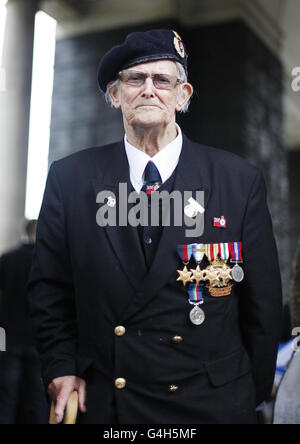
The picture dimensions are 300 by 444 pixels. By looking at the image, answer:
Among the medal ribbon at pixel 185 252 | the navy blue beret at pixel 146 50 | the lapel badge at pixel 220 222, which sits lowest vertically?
the medal ribbon at pixel 185 252

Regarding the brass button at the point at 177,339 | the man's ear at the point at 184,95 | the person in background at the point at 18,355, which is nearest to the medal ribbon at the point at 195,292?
the brass button at the point at 177,339

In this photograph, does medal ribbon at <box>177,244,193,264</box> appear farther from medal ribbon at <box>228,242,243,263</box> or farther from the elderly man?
medal ribbon at <box>228,242,243,263</box>

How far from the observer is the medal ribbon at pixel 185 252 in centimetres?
150

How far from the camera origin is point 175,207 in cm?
155

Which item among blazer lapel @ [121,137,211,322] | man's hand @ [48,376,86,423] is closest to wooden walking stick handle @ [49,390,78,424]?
man's hand @ [48,376,86,423]

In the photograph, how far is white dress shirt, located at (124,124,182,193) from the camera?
1619mm

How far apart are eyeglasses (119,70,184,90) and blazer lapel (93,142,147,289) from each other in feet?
0.67

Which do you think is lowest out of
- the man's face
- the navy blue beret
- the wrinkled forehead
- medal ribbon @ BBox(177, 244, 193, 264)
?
medal ribbon @ BBox(177, 244, 193, 264)

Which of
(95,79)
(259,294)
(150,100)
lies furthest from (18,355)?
(95,79)

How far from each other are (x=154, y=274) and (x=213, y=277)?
0.17 meters

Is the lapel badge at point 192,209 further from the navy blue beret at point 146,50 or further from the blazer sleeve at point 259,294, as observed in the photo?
the navy blue beret at point 146,50

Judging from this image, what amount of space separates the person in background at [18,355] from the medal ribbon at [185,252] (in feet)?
7.37
